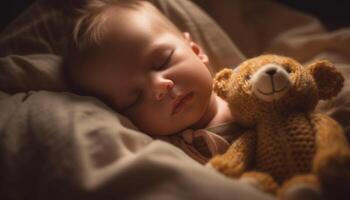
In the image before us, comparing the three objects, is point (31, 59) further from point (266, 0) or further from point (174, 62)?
point (266, 0)

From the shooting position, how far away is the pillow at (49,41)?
105 centimetres

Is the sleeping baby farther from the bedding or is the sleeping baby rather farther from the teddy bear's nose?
the teddy bear's nose

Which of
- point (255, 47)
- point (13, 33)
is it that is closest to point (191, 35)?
point (255, 47)

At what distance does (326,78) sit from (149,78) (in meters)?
0.39

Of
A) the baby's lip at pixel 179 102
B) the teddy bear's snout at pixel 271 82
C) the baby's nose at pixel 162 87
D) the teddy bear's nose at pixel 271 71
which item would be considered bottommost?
the baby's lip at pixel 179 102

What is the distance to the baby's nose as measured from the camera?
3.02ft

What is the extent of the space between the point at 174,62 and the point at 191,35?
0.34m

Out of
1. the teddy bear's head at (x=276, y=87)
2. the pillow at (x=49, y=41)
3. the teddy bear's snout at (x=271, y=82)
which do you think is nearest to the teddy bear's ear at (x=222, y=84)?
the teddy bear's head at (x=276, y=87)

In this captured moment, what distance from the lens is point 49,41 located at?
121 centimetres

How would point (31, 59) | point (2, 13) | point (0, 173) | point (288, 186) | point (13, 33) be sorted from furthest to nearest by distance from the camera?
1. point (2, 13)
2. point (13, 33)
3. point (31, 59)
4. point (0, 173)
5. point (288, 186)

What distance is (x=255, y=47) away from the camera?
1446 millimetres

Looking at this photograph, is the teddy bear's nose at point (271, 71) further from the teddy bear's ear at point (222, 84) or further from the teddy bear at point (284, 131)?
the teddy bear's ear at point (222, 84)

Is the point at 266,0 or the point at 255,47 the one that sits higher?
the point at 266,0

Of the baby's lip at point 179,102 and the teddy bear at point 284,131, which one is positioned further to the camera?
the baby's lip at point 179,102
